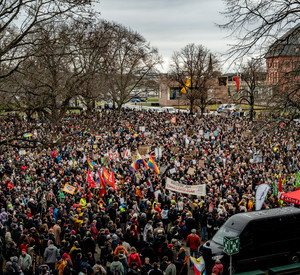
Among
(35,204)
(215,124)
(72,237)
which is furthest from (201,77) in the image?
(72,237)

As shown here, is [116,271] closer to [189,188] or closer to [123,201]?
[123,201]

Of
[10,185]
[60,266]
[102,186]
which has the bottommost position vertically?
[60,266]

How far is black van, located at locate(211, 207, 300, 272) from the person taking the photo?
11359 millimetres

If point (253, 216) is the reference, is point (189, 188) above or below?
below

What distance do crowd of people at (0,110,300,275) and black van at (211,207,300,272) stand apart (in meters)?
0.79

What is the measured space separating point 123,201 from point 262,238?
7179 millimetres

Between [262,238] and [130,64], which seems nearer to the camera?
[262,238]

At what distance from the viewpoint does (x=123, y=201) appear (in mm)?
17406

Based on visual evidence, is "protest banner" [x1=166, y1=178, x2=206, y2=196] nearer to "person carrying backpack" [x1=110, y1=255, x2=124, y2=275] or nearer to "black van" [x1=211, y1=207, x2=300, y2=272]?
"black van" [x1=211, y1=207, x2=300, y2=272]

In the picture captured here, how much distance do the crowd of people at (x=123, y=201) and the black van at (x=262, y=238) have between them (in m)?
0.79

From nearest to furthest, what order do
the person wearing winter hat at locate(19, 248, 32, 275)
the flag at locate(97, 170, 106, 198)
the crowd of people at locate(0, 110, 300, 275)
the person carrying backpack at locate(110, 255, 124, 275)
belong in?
the person carrying backpack at locate(110, 255, 124, 275), the person wearing winter hat at locate(19, 248, 32, 275), the crowd of people at locate(0, 110, 300, 275), the flag at locate(97, 170, 106, 198)

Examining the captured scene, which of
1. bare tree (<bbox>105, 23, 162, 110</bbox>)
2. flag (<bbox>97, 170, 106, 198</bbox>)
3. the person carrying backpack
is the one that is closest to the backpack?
the person carrying backpack

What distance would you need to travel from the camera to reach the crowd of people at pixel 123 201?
36.4ft

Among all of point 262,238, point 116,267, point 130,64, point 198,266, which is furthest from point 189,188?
point 130,64
